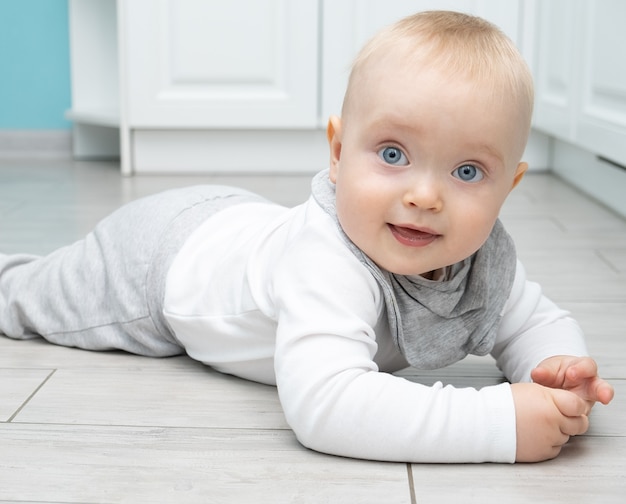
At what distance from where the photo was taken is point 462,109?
2.45 ft

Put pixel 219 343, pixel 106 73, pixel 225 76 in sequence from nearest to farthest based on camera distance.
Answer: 1. pixel 219 343
2. pixel 225 76
3. pixel 106 73

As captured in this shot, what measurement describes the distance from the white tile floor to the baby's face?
0.18 meters

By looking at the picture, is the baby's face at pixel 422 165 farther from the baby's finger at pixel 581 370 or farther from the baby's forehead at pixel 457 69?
the baby's finger at pixel 581 370

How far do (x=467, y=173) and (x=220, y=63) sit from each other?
1801 mm

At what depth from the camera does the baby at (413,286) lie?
0.74 metres

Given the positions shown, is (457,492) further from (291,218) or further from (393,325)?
(291,218)

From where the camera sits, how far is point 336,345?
761 millimetres

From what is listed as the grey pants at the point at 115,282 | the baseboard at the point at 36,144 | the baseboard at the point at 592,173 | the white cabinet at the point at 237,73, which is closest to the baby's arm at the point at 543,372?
the grey pants at the point at 115,282

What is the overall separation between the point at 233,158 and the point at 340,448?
1878 mm

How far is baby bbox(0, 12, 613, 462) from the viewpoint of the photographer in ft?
2.43

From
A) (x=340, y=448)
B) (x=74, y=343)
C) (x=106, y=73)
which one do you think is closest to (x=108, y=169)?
(x=106, y=73)

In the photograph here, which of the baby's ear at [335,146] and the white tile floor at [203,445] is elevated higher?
the baby's ear at [335,146]

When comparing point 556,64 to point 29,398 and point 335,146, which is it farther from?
point 29,398

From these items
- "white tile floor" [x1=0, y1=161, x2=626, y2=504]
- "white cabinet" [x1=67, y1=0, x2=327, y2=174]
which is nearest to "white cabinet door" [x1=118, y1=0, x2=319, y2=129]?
"white cabinet" [x1=67, y1=0, x2=327, y2=174]
